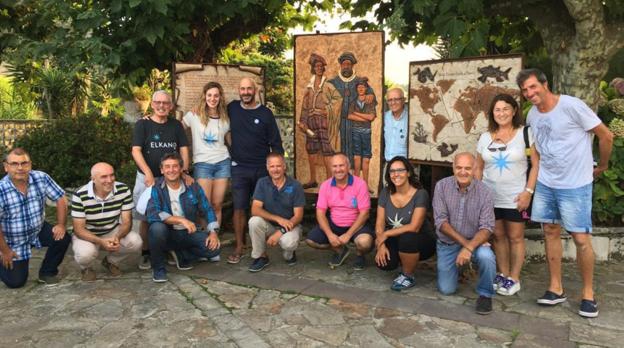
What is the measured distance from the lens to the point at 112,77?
21.9ft

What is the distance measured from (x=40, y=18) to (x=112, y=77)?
1491 mm

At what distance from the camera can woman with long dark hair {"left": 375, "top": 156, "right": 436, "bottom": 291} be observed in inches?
179

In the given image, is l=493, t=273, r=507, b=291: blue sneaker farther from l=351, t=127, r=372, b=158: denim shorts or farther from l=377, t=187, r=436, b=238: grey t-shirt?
l=351, t=127, r=372, b=158: denim shorts

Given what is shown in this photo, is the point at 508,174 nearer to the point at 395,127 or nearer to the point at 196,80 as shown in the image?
the point at 395,127

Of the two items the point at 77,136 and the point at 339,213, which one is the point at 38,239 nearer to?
the point at 339,213

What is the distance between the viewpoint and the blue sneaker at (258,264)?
5.12m

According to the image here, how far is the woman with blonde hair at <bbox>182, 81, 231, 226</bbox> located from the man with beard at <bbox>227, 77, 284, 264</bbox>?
10 centimetres

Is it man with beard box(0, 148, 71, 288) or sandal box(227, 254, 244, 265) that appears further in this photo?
sandal box(227, 254, 244, 265)

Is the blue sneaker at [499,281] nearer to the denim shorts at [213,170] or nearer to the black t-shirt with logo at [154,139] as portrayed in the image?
the denim shorts at [213,170]

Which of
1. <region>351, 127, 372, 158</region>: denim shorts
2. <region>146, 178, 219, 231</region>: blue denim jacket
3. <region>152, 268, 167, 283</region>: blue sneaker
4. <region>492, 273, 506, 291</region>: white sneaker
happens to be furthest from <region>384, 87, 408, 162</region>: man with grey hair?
<region>152, 268, 167, 283</region>: blue sneaker

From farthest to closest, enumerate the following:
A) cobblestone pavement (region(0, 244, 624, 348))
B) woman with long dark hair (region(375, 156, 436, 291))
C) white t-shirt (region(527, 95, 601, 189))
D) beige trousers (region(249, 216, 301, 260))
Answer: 1. beige trousers (region(249, 216, 301, 260))
2. woman with long dark hair (region(375, 156, 436, 291))
3. white t-shirt (region(527, 95, 601, 189))
4. cobblestone pavement (region(0, 244, 624, 348))

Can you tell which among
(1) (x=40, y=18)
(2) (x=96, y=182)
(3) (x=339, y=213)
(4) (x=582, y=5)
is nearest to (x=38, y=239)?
(2) (x=96, y=182)

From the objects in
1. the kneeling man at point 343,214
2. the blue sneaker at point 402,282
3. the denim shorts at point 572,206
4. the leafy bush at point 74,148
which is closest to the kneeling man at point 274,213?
the kneeling man at point 343,214

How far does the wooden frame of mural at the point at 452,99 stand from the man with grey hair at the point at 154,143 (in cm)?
243
